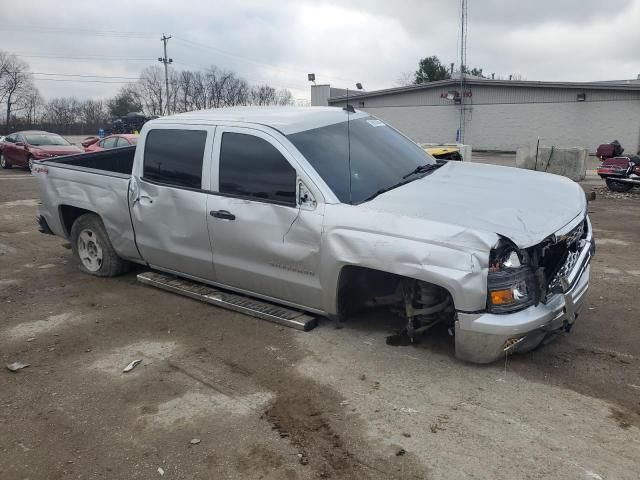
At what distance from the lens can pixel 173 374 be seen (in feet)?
13.1

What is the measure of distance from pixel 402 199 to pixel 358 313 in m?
1.32

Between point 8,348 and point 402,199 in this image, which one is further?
point 8,348

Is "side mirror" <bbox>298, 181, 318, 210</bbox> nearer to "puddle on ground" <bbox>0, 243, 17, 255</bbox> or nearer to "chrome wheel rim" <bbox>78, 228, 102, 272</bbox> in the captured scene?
"chrome wheel rim" <bbox>78, 228, 102, 272</bbox>

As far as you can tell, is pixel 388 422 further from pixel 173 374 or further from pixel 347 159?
pixel 347 159

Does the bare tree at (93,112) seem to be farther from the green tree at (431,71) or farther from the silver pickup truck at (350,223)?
the silver pickup truck at (350,223)

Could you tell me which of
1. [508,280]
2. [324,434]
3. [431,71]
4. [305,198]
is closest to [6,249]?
[305,198]

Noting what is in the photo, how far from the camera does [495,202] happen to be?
3969 mm

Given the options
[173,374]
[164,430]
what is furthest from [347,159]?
[164,430]

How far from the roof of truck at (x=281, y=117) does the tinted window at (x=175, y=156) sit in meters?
0.17

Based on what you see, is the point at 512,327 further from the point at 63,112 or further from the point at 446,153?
the point at 63,112

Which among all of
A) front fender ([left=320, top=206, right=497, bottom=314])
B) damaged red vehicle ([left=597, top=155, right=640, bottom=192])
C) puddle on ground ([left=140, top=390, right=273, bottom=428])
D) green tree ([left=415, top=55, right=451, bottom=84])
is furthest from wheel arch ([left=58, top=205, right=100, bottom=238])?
green tree ([left=415, top=55, right=451, bottom=84])

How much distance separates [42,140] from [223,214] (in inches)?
738

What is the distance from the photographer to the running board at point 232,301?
461 centimetres

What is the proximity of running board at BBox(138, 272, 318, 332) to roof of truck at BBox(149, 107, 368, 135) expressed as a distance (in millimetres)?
1539
